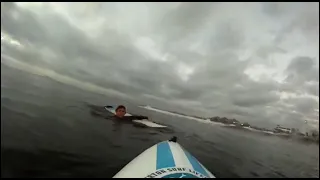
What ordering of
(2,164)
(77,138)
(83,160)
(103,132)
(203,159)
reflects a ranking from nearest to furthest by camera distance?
(2,164) → (83,160) → (77,138) → (203,159) → (103,132)

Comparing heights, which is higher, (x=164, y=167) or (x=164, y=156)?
(x=164, y=156)

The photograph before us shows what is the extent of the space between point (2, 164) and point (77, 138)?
5.05 m

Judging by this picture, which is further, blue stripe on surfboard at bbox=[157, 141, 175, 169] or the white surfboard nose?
blue stripe on surfboard at bbox=[157, 141, 175, 169]

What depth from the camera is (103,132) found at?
13.3 metres

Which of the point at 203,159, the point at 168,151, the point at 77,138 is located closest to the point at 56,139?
the point at 77,138

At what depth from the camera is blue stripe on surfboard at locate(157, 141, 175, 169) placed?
20.2 feet

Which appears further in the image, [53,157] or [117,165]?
[117,165]

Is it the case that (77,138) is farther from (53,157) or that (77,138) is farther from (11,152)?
(11,152)

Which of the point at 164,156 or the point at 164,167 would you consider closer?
the point at 164,167

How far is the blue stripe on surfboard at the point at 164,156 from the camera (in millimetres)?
6151

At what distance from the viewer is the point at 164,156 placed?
6.99 meters

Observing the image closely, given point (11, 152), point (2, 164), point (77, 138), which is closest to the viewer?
point (2, 164)

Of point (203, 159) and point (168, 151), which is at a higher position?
point (168, 151)

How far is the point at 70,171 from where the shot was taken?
22.1ft
